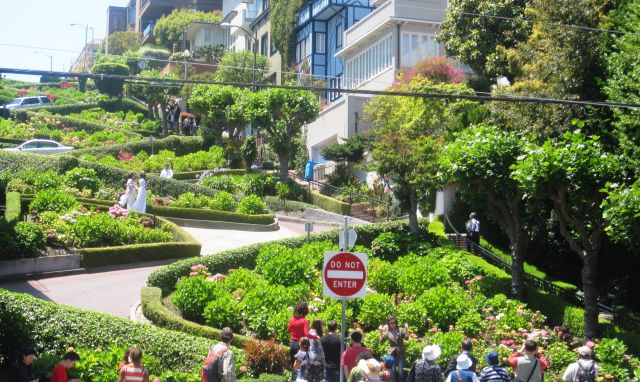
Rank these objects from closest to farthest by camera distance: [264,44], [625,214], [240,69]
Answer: [625,214] → [240,69] → [264,44]

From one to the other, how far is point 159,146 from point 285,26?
56.7 ft

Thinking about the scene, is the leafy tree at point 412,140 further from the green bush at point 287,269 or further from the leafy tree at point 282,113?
the leafy tree at point 282,113

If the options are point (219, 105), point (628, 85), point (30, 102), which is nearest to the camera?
point (628, 85)

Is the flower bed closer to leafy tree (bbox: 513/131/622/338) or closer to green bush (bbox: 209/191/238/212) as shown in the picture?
leafy tree (bbox: 513/131/622/338)

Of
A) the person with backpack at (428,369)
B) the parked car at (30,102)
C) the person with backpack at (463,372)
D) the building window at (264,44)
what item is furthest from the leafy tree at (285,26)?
the person with backpack at (463,372)

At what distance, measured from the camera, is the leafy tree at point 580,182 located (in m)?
24.0

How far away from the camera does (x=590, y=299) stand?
23875 mm

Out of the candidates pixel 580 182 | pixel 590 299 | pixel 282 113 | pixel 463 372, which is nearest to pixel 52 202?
pixel 580 182

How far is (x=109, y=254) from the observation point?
28.6 m

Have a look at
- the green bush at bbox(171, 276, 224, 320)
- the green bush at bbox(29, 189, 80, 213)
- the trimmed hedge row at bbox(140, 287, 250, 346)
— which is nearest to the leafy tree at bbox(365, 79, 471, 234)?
the green bush at bbox(29, 189, 80, 213)

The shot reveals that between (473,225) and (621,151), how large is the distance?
7.01 meters

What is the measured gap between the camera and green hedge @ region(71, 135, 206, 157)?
53466mm

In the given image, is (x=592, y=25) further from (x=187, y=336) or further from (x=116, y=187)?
(x=116, y=187)

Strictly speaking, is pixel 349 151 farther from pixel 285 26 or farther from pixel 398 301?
pixel 285 26
